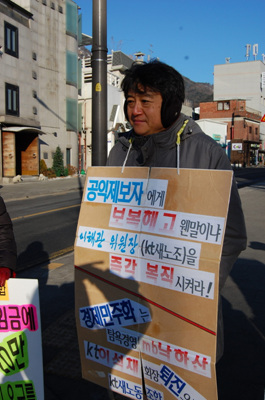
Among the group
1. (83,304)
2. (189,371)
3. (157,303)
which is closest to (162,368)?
(189,371)

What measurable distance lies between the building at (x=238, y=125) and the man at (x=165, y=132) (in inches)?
2269

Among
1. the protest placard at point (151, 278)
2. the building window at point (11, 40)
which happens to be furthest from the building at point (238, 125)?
the protest placard at point (151, 278)

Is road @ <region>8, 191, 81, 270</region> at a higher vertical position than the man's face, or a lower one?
lower

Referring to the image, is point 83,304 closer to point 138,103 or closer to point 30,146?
point 138,103

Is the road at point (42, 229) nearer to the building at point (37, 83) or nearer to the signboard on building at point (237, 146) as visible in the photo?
the building at point (37, 83)

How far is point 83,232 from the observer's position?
2131 millimetres

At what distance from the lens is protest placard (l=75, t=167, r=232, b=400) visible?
69.3 inches

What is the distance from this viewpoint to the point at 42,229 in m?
8.67

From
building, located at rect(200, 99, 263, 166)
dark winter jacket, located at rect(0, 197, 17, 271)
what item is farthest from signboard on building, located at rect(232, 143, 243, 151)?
dark winter jacket, located at rect(0, 197, 17, 271)

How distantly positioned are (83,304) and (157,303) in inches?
19.0

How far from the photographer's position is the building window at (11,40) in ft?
76.8

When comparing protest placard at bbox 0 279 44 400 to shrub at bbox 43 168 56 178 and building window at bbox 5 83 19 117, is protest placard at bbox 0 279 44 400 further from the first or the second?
shrub at bbox 43 168 56 178

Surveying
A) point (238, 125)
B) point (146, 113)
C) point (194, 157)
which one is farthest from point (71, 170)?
point (238, 125)

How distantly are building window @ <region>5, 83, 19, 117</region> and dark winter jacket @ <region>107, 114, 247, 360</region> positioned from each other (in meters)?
23.5
